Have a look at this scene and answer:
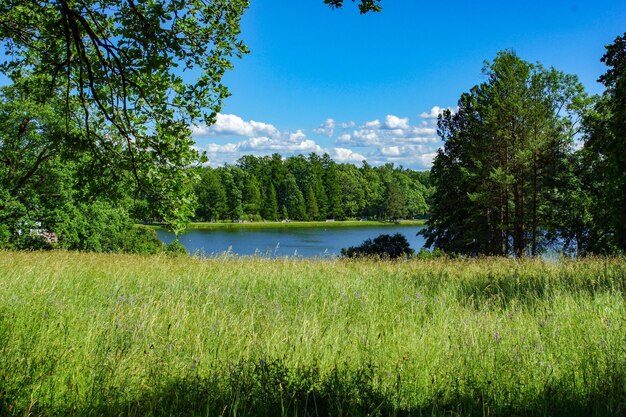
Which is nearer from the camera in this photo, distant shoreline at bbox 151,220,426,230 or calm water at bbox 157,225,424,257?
calm water at bbox 157,225,424,257

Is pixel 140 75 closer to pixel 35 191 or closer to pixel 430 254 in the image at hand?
pixel 430 254

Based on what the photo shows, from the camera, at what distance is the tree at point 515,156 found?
27.3 m

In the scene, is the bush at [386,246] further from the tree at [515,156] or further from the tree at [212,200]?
the tree at [212,200]

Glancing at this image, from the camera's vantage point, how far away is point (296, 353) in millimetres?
3898

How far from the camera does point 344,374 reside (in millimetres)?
3527

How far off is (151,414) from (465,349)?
2595 mm

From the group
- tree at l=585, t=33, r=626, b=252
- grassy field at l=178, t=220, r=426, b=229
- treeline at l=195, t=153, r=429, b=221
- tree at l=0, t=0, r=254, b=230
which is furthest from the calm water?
tree at l=0, t=0, r=254, b=230

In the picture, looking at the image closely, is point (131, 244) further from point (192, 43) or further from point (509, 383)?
point (509, 383)

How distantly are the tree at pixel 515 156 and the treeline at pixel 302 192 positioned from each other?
7826 cm

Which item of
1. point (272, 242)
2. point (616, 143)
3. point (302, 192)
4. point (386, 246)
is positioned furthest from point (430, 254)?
point (302, 192)

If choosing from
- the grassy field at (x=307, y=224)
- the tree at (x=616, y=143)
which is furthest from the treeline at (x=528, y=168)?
the grassy field at (x=307, y=224)

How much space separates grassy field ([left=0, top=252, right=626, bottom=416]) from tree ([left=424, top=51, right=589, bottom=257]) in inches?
889

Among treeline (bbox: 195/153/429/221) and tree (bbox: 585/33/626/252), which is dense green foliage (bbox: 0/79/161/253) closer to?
tree (bbox: 585/33/626/252)

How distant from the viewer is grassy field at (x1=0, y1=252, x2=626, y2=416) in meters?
3.06
